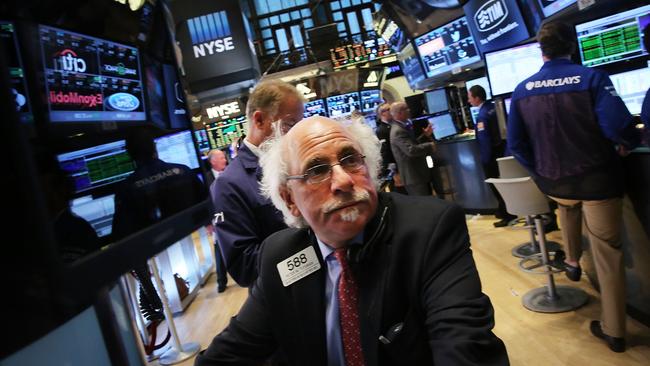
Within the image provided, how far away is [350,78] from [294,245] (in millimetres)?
12397

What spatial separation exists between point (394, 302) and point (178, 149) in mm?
667

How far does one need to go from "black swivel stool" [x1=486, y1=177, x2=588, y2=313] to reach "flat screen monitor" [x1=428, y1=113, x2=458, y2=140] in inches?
161

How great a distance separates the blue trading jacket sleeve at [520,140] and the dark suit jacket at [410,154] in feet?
10.9

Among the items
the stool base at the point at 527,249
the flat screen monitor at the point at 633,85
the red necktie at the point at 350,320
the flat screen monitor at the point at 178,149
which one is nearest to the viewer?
the flat screen monitor at the point at 178,149

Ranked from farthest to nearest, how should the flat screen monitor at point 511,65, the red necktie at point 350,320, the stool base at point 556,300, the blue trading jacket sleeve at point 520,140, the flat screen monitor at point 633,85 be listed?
the flat screen monitor at point 511,65 < the flat screen monitor at point 633,85 < the stool base at point 556,300 < the blue trading jacket sleeve at point 520,140 < the red necktie at point 350,320

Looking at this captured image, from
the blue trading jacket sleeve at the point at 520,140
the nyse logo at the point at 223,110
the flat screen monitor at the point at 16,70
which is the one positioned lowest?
the blue trading jacket sleeve at the point at 520,140

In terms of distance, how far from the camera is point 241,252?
6.42 ft

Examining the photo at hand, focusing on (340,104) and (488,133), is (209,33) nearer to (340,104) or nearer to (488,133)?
(488,133)

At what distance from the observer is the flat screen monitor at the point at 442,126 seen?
7.74m

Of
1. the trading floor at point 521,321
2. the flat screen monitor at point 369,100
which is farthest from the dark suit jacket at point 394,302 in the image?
the flat screen monitor at point 369,100

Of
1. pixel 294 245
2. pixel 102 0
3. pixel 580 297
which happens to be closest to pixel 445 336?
pixel 294 245

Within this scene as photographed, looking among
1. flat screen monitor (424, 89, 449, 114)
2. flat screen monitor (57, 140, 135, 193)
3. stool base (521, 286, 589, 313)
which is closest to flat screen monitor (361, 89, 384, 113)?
flat screen monitor (424, 89, 449, 114)

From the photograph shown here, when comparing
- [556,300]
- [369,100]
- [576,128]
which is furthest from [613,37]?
[369,100]

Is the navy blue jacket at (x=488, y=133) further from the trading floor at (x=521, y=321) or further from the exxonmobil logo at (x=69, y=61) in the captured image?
the exxonmobil logo at (x=69, y=61)
